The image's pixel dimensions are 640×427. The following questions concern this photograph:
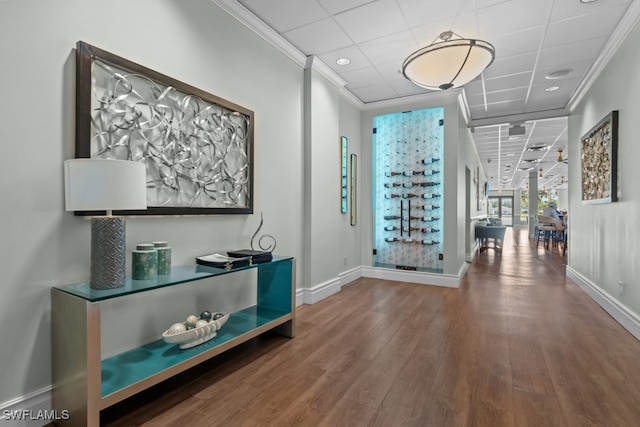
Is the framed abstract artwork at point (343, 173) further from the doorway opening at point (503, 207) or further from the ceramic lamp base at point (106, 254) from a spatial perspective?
the doorway opening at point (503, 207)

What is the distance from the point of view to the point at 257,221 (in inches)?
126

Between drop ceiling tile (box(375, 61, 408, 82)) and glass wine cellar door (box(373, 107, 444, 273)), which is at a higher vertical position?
drop ceiling tile (box(375, 61, 408, 82))

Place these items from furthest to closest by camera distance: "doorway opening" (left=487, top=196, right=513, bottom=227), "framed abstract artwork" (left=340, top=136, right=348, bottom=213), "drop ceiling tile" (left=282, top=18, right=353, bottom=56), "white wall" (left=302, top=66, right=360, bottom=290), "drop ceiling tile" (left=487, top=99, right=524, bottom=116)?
"doorway opening" (left=487, top=196, right=513, bottom=227), "drop ceiling tile" (left=487, top=99, right=524, bottom=116), "framed abstract artwork" (left=340, top=136, right=348, bottom=213), "white wall" (left=302, top=66, right=360, bottom=290), "drop ceiling tile" (left=282, top=18, right=353, bottom=56)

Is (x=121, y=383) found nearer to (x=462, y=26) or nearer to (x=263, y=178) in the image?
(x=263, y=178)

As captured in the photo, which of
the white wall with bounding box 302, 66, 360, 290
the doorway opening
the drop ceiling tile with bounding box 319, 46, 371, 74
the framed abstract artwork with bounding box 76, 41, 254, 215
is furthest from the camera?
the doorway opening

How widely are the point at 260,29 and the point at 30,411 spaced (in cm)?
335

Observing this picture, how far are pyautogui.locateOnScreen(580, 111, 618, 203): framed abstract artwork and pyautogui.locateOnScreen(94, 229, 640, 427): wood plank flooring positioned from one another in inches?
55.5

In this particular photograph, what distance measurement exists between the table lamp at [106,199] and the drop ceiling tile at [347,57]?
288 centimetres

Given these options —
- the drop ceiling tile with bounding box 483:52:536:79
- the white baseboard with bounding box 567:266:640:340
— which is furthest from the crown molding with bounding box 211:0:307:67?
the white baseboard with bounding box 567:266:640:340

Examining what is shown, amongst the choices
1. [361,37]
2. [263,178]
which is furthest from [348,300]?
[361,37]

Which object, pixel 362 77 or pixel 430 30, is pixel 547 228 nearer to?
pixel 362 77

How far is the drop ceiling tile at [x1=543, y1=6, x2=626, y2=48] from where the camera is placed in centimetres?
299

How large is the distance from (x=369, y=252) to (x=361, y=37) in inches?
133

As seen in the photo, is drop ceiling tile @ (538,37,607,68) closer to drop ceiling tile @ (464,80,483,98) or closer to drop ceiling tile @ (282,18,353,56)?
drop ceiling tile @ (464,80,483,98)
